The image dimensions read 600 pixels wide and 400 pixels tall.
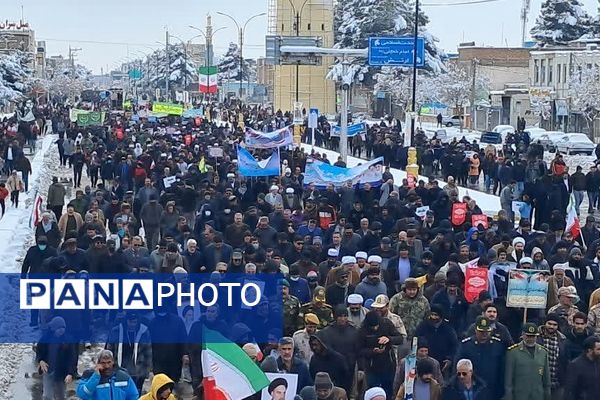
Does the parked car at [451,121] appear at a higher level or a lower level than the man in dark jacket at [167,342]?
lower

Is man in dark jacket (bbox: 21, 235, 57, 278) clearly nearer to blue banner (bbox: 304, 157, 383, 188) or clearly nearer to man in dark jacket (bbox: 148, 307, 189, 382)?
man in dark jacket (bbox: 148, 307, 189, 382)

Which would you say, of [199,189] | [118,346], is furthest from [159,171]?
[118,346]

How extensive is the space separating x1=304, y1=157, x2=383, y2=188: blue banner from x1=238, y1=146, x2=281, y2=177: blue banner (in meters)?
1.46

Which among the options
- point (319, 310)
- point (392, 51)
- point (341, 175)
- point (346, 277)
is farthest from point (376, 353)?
point (392, 51)

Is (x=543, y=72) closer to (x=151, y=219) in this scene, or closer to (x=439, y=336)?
(x=151, y=219)

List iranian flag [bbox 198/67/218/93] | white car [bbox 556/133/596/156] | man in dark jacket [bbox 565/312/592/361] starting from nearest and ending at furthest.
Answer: man in dark jacket [bbox 565/312/592/361], white car [bbox 556/133/596/156], iranian flag [bbox 198/67/218/93]

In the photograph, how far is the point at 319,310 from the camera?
12164mm

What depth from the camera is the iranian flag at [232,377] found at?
960 centimetres

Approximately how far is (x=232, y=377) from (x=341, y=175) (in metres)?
13.3

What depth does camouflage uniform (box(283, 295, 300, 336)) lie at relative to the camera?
489 inches

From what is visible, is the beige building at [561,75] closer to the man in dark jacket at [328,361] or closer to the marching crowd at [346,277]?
the marching crowd at [346,277]

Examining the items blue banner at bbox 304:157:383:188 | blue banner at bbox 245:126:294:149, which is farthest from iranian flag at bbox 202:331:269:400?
blue banner at bbox 245:126:294:149

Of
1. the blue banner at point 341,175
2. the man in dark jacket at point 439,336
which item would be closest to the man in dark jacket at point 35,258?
the man in dark jacket at point 439,336

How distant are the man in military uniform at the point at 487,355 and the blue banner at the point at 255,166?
1360 centimetres
